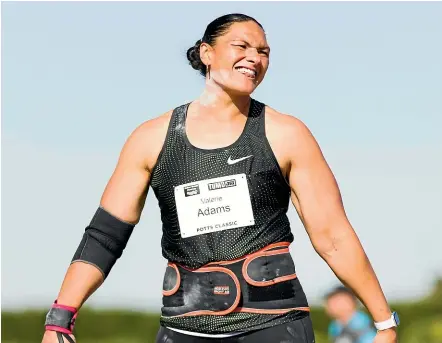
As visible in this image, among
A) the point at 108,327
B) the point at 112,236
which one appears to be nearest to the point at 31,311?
the point at 108,327

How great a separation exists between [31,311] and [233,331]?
40.3 feet

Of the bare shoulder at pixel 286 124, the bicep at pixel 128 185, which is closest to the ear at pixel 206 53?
the bare shoulder at pixel 286 124

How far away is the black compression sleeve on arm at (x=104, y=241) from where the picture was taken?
678cm

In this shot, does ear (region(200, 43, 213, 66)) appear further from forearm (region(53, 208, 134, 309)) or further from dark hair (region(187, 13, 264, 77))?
forearm (region(53, 208, 134, 309))

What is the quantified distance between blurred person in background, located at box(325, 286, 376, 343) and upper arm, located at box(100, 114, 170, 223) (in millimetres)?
4689

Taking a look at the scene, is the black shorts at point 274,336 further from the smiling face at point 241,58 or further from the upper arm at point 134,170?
the smiling face at point 241,58

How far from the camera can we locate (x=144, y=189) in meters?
6.76

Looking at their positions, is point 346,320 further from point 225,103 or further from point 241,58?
point 241,58

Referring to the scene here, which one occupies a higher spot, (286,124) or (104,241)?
(286,124)

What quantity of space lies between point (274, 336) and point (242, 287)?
33 cm

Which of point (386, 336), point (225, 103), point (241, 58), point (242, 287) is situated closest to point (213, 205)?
point (242, 287)

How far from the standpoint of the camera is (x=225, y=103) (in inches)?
266

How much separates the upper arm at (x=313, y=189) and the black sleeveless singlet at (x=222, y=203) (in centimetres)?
10

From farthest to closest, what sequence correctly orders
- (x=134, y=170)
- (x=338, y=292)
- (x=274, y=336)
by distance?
(x=338, y=292) → (x=134, y=170) → (x=274, y=336)
